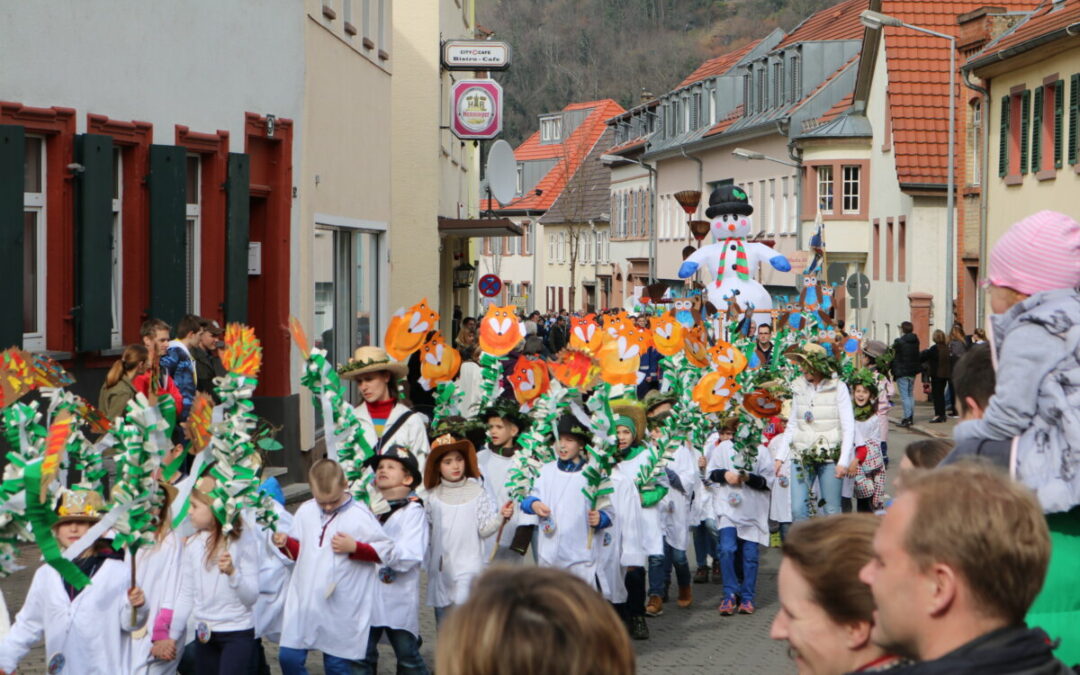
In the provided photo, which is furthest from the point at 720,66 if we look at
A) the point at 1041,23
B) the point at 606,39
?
the point at 606,39

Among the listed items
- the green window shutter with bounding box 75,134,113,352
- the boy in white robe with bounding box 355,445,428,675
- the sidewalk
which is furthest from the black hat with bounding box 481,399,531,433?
the sidewalk

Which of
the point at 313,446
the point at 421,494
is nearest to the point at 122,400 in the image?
the point at 421,494

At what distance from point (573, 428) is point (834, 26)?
50.9 metres

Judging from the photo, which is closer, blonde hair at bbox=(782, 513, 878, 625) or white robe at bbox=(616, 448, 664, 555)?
blonde hair at bbox=(782, 513, 878, 625)

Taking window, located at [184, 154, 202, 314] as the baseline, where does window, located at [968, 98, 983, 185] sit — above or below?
above

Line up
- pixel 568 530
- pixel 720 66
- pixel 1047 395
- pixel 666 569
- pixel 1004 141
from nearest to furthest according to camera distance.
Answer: pixel 1047 395
pixel 568 530
pixel 666 569
pixel 1004 141
pixel 720 66

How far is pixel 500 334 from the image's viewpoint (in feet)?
36.3

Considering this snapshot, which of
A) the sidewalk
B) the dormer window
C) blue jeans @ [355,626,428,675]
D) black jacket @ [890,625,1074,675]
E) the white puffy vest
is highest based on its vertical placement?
the dormer window

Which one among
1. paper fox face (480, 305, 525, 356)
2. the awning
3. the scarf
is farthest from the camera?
the awning

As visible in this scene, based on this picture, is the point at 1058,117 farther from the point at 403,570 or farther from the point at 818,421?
the point at 403,570

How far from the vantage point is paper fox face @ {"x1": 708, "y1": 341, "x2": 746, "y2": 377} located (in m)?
12.9

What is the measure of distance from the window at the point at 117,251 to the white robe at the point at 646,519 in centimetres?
568

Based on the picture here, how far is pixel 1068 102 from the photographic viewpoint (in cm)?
3061

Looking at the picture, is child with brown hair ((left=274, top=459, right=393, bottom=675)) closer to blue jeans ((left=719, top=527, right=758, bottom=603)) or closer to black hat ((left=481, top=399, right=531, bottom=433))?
black hat ((left=481, top=399, right=531, bottom=433))
